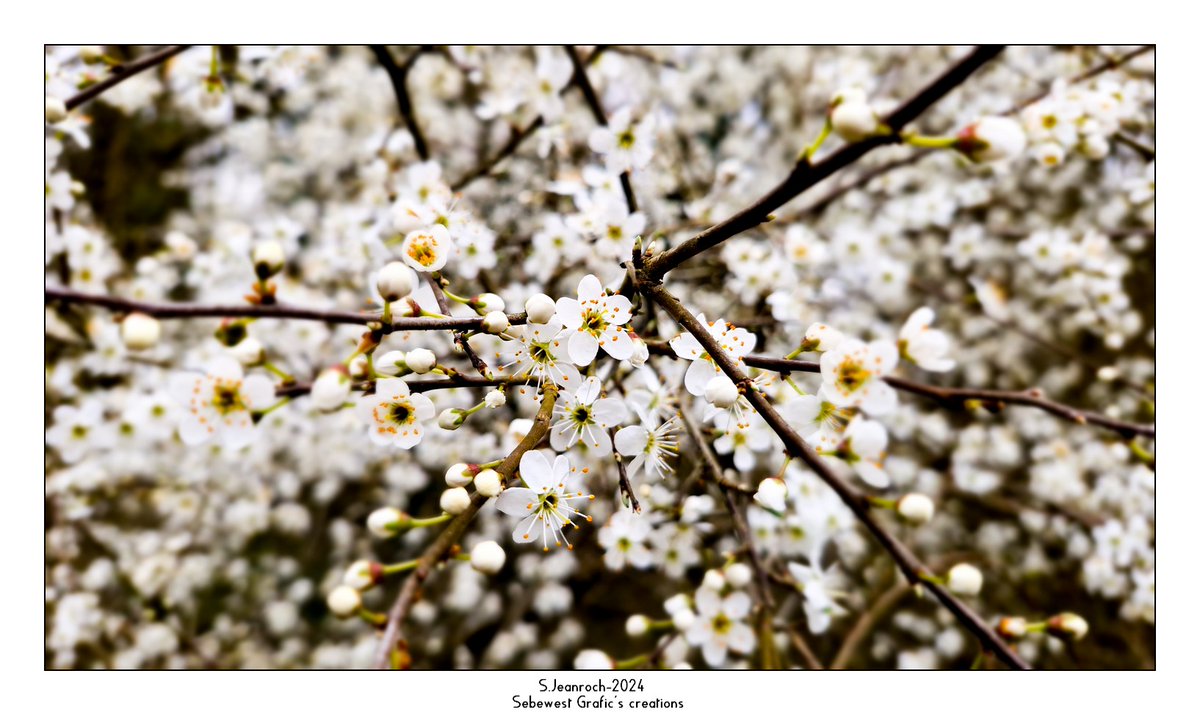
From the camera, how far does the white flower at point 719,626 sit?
5.36 ft

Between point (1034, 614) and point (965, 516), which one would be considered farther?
point (965, 516)

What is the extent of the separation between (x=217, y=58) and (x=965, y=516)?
3.89m

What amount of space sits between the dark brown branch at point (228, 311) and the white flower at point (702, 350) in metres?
0.38

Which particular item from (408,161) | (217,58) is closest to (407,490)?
(408,161)

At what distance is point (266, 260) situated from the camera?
917 mm

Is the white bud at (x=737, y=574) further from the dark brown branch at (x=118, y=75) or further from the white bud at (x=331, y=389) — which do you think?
the dark brown branch at (x=118, y=75)

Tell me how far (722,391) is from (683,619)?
2.66ft

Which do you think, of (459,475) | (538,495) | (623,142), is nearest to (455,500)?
(459,475)

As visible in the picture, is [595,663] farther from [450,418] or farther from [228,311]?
[228,311]

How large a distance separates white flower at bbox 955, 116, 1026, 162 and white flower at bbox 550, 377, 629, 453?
0.62 metres

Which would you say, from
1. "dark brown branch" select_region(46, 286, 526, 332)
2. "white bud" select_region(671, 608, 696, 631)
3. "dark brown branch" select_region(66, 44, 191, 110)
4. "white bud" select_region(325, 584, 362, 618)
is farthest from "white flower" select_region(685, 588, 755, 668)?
"dark brown branch" select_region(66, 44, 191, 110)

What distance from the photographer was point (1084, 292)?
117 inches

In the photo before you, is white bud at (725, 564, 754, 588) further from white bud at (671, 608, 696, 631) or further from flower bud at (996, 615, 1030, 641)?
flower bud at (996, 615, 1030, 641)
